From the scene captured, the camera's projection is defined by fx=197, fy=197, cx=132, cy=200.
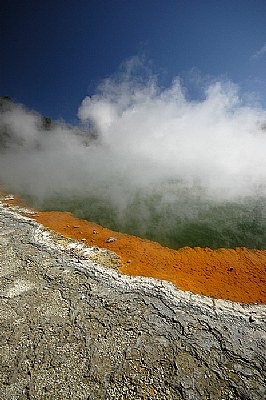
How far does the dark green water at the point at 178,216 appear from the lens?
13.1 metres

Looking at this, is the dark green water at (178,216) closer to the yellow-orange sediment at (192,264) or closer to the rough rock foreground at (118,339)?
the yellow-orange sediment at (192,264)

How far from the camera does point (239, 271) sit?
32.0ft

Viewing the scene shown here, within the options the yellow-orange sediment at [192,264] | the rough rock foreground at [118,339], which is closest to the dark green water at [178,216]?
the yellow-orange sediment at [192,264]

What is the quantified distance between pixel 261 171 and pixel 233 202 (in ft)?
70.9

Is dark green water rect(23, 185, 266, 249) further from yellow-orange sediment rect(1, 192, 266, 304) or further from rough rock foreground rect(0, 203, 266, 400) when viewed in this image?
rough rock foreground rect(0, 203, 266, 400)

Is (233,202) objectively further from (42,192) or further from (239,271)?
(42,192)

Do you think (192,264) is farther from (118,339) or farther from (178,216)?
(178,216)

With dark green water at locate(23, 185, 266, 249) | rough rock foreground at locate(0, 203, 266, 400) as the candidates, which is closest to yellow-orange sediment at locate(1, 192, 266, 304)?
rough rock foreground at locate(0, 203, 266, 400)

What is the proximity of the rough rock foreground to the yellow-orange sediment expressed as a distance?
0.87 metres

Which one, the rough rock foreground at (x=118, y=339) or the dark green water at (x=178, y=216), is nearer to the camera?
the rough rock foreground at (x=118, y=339)

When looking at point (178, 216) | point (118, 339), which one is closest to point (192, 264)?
point (118, 339)

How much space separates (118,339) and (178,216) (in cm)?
1190

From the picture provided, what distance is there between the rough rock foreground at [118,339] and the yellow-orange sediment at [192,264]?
87 centimetres

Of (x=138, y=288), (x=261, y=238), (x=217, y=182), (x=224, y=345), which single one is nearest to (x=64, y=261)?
(x=138, y=288)
